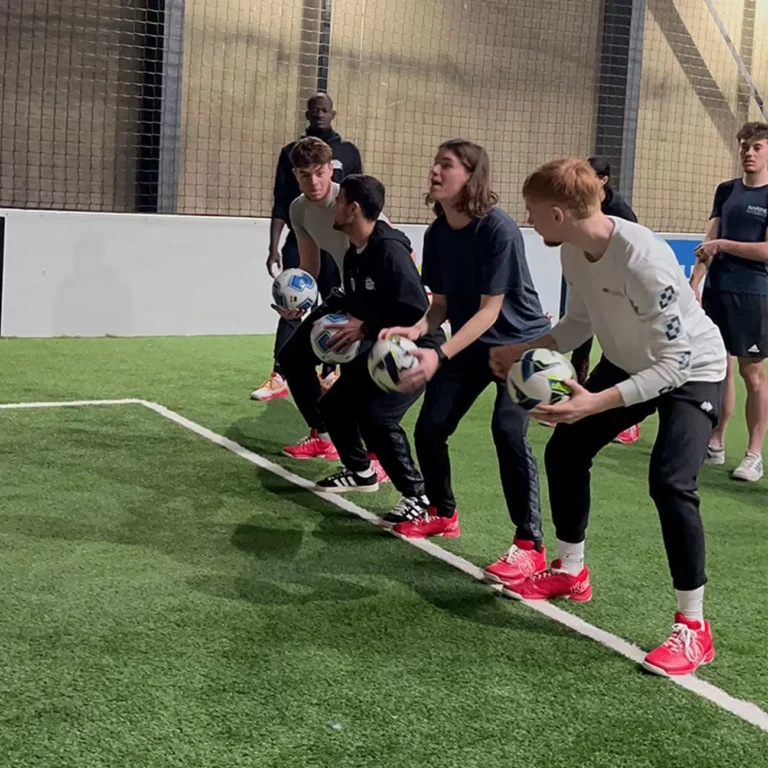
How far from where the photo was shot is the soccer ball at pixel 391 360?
13.8 ft

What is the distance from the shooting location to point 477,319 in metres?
4.22

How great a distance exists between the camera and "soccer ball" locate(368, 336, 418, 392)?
13.8 feet

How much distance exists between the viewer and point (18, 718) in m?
2.94

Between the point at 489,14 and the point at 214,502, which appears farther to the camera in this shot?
the point at 489,14

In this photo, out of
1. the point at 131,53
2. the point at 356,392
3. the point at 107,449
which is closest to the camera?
A: the point at 356,392

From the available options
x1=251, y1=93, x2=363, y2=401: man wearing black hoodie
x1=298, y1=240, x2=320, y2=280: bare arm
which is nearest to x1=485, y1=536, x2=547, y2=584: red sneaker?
x1=298, y1=240, x2=320, y2=280: bare arm

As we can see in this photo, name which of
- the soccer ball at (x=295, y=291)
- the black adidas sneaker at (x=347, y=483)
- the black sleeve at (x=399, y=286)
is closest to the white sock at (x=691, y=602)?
the black sleeve at (x=399, y=286)

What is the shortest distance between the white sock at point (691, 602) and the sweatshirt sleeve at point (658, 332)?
641 mm

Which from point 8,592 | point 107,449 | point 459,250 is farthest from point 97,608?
point 107,449

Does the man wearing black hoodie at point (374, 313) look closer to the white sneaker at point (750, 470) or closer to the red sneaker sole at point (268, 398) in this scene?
the white sneaker at point (750, 470)

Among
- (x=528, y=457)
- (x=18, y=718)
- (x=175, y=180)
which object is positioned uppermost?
(x=175, y=180)

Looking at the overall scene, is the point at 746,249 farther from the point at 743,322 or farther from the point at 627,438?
the point at 627,438

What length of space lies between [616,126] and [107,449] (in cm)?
1018

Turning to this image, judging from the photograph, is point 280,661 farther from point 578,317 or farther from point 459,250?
point 459,250
